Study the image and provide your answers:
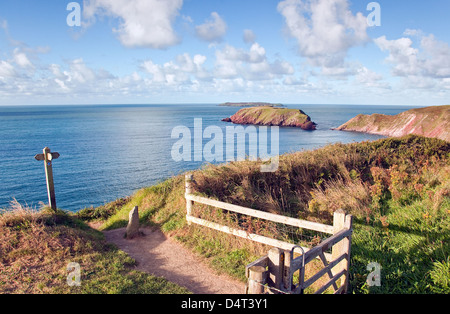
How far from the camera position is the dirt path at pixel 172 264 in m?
6.48

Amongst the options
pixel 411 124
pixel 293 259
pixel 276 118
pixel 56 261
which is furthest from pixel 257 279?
pixel 276 118

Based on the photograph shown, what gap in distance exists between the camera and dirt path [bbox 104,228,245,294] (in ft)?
21.3

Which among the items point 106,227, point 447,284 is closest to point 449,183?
point 447,284

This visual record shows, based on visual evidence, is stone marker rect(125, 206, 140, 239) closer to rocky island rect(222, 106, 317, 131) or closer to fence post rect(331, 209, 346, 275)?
fence post rect(331, 209, 346, 275)

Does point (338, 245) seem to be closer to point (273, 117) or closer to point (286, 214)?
→ point (286, 214)

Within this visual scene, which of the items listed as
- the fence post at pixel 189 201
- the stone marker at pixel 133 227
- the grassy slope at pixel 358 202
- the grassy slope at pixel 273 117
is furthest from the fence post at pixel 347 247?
the grassy slope at pixel 273 117

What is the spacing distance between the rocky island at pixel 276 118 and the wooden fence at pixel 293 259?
3422 inches

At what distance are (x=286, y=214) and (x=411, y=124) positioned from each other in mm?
55205

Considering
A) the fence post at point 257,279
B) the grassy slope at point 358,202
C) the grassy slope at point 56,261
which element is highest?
the fence post at point 257,279

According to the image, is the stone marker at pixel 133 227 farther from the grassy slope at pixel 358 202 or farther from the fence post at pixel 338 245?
the fence post at pixel 338 245

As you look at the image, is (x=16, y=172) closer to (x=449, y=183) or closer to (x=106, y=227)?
(x=106, y=227)

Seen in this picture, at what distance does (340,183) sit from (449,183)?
3.05 meters

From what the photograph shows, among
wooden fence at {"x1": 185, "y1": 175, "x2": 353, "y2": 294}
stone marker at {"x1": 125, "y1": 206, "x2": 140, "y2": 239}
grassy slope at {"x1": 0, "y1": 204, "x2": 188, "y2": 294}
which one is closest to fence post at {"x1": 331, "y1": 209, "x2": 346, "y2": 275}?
wooden fence at {"x1": 185, "y1": 175, "x2": 353, "y2": 294}
